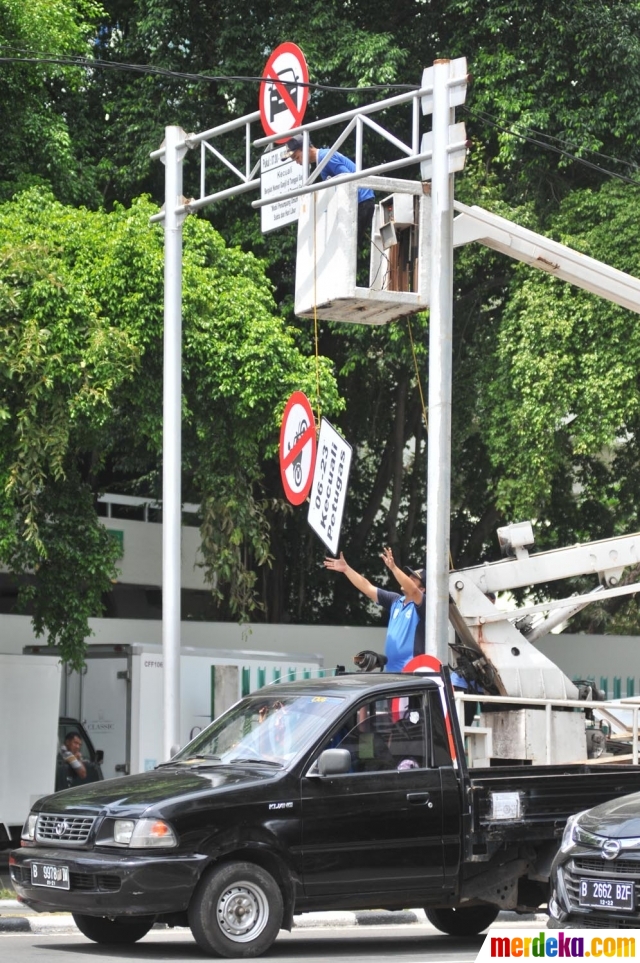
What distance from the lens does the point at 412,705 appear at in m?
10.3

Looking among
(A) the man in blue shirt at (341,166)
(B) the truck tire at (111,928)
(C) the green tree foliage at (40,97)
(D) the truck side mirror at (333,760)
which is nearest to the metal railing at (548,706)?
(D) the truck side mirror at (333,760)

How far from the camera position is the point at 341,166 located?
14.5 meters

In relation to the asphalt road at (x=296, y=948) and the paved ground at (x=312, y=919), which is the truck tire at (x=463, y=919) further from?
the paved ground at (x=312, y=919)

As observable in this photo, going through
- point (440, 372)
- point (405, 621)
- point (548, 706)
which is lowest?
point (548, 706)

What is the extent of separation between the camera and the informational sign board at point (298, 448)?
519 inches

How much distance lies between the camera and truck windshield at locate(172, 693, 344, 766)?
1002cm

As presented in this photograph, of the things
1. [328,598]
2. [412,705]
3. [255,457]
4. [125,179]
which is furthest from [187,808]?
[328,598]

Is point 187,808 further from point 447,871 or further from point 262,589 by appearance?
point 262,589

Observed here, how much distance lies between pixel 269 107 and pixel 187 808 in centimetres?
782

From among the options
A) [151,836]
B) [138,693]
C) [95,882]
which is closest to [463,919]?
[151,836]

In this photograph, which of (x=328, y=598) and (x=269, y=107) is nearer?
(x=269, y=107)

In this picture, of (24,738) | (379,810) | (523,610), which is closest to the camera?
(379,810)

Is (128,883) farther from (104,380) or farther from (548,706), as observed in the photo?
(104,380)

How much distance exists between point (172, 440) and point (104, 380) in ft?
7.86
